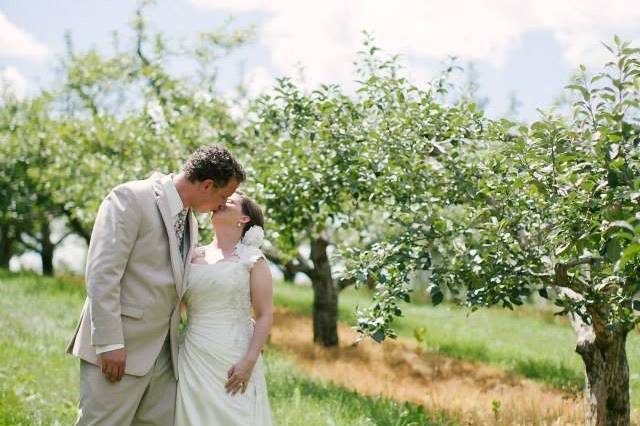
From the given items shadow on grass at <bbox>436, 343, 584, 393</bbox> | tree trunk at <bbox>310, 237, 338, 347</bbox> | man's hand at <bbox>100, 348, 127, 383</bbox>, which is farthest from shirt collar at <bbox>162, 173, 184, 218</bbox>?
tree trunk at <bbox>310, 237, 338, 347</bbox>

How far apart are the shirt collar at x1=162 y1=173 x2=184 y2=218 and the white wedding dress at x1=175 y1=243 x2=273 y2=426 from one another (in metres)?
0.49

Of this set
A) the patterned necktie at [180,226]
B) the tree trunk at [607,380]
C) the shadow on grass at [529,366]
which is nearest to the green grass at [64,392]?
the tree trunk at [607,380]

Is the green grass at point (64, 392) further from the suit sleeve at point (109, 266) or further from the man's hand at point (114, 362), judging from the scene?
the suit sleeve at point (109, 266)

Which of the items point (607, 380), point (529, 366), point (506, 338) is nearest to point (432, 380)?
point (529, 366)

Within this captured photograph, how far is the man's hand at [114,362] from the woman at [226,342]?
56cm

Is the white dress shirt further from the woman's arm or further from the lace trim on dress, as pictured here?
the woman's arm

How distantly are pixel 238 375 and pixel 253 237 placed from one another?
1.01 metres

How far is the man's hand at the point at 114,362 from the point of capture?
455cm

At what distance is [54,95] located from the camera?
28.8 metres

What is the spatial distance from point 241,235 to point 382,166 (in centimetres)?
188

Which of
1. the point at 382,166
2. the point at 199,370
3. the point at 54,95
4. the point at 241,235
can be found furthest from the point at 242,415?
the point at 54,95

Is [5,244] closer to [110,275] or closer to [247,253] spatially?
[247,253]

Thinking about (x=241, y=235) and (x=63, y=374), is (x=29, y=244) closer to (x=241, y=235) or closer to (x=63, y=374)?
(x=63, y=374)

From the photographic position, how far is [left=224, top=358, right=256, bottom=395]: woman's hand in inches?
193
